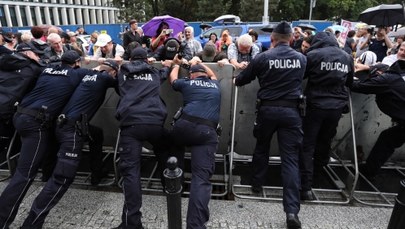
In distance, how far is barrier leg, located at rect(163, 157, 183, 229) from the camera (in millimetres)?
2311

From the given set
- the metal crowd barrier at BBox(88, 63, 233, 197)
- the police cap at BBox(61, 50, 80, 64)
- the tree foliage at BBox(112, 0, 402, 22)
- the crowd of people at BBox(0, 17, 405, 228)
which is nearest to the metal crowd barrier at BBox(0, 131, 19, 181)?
the crowd of people at BBox(0, 17, 405, 228)

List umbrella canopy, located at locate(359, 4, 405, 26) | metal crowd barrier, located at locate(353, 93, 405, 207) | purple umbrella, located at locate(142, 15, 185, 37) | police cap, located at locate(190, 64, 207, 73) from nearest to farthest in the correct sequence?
police cap, located at locate(190, 64, 207, 73)
metal crowd barrier, located at locate(353, 93, 405, 207)
purple umbrella, located at locate(142, 15, 185, 37)
umbrella canopy, located at locate(359, 4, 405, 26)

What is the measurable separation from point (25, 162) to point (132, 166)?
1170mm

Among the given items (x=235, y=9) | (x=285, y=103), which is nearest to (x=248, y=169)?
(x=285, y=103)

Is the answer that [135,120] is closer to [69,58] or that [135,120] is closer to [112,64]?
[112,64]

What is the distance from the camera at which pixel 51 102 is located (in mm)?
3490

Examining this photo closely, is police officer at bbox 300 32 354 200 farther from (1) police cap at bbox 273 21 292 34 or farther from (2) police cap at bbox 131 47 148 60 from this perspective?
(2) police cap at bbox 131 47 148 60

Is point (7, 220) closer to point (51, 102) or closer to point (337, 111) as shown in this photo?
point (51, 102)

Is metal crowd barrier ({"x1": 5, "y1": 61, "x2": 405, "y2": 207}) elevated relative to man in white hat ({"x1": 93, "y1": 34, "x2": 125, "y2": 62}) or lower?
lower

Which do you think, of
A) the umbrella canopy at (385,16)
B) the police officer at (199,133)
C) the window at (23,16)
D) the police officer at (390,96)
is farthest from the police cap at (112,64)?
the window at (23,16)

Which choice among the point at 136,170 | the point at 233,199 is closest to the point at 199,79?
the point at 136,170

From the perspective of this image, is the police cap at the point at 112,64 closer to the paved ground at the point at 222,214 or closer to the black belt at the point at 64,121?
the black belt at the point at 64,121

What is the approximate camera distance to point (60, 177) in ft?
10.3

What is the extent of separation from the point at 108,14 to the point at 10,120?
67.9 meters
